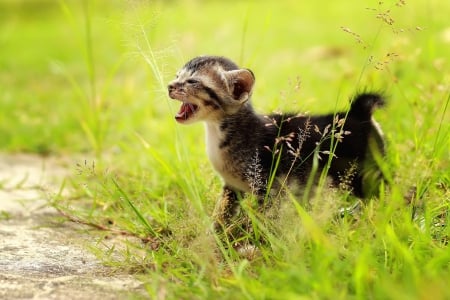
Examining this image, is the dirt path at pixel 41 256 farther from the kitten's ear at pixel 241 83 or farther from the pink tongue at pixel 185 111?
the kitten's ear at pixel 241 83

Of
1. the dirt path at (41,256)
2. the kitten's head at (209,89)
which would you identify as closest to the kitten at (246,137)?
the kitten's head at (209,89)

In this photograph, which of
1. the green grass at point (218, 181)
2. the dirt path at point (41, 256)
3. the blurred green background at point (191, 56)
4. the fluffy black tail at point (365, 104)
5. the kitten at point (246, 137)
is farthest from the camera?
the blurred green background at point (191, 56)

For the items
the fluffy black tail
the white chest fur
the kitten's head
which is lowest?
the white chest fur

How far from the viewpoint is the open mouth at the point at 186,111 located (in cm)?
359

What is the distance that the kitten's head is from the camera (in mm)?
3594

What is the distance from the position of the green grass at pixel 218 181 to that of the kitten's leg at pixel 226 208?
107 millimetres

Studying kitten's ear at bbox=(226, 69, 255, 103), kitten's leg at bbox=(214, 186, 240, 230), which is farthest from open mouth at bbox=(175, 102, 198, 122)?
kitten's leg at bbox=(214, 186, 240, 230)

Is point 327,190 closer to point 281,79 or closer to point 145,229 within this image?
point 145,229

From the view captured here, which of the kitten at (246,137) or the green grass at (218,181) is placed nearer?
the green grass at (218,181)

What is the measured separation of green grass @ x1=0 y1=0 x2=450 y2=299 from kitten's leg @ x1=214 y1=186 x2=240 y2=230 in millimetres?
107

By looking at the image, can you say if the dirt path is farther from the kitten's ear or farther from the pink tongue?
the kitten's ear

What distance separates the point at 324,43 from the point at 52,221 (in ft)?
19.7

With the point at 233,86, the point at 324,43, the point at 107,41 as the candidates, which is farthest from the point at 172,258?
the point at 107,41

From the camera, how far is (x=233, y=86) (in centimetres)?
366
